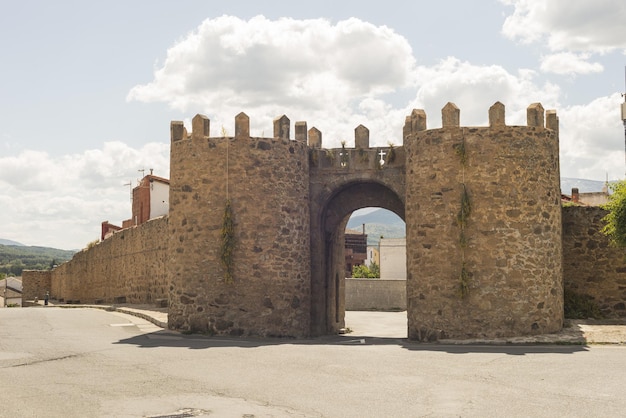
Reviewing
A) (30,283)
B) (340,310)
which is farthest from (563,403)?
(30,283)

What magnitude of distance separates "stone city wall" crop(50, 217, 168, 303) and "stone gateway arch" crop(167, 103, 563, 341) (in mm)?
7178

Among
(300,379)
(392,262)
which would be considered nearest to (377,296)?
(392,262)

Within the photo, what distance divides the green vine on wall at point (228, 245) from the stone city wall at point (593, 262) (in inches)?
360

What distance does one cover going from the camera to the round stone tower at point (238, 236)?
18141 millimetres

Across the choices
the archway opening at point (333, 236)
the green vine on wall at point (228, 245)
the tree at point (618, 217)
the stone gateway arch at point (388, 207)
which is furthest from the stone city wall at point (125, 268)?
the tree at point (618, 217)

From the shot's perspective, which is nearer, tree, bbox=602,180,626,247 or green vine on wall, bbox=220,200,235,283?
tree, bbox=602,180,626,247

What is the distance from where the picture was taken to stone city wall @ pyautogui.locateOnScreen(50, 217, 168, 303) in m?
26.6

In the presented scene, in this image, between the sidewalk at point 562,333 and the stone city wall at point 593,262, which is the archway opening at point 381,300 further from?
the stone city wall at point 593,262

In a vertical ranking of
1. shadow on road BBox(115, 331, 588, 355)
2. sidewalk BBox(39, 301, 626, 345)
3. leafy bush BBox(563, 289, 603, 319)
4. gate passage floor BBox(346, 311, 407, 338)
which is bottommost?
gate passage floor BBox(346, 311, 407, 338)

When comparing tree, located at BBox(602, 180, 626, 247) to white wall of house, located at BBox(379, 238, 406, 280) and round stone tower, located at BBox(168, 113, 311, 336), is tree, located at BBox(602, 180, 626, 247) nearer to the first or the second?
round stone tower, located at BBox(168, 113, 311, 336)

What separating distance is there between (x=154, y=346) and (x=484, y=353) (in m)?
6.80

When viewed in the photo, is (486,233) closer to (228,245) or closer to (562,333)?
(562,333)

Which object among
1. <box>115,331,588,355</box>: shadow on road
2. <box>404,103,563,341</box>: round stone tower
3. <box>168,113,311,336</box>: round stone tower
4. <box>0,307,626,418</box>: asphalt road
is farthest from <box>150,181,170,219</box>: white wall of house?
<box>404,103,563,341</box>: round stone tower

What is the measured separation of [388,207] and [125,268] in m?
15.2
